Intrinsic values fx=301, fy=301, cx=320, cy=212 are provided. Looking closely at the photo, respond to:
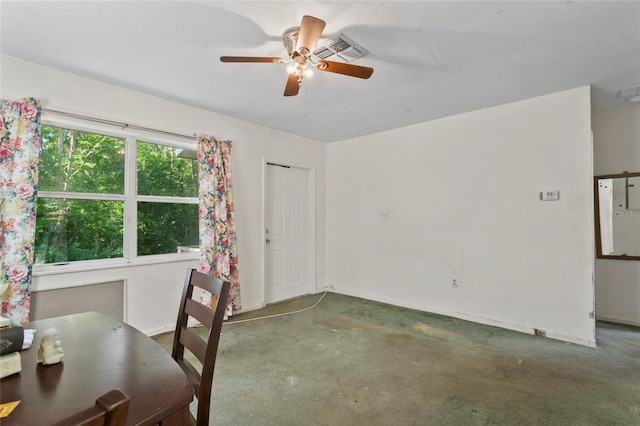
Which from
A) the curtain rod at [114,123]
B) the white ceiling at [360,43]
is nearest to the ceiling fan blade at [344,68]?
the white ceiling at [360,43]

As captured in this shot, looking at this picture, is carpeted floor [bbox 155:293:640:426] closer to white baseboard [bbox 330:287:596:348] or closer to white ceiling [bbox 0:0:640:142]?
white baseboard [bbox 330:287:596:348]

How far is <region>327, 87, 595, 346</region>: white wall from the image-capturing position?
9.65ft

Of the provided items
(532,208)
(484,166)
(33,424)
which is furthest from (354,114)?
(33,424)

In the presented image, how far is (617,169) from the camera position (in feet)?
11.3

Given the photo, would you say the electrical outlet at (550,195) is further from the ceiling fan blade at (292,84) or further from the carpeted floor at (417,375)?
the ceiling fan blade at (292,84)

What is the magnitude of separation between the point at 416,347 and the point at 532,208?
1905 millimetres

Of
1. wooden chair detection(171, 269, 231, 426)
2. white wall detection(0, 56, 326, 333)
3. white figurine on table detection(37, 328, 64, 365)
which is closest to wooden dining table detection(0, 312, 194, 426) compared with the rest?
white figurine on table detection(37, 328, 64, 365)

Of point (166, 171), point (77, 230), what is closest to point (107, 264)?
point (77, 230)

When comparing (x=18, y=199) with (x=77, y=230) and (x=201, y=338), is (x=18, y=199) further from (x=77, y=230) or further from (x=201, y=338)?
(x=201, y=338)

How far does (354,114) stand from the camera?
143 inches

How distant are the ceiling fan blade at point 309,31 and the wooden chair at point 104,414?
1761mm

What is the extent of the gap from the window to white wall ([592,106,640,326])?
479 cm

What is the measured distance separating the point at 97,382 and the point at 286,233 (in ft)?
11.9

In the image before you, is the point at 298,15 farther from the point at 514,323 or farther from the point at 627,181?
the point at 627,181
